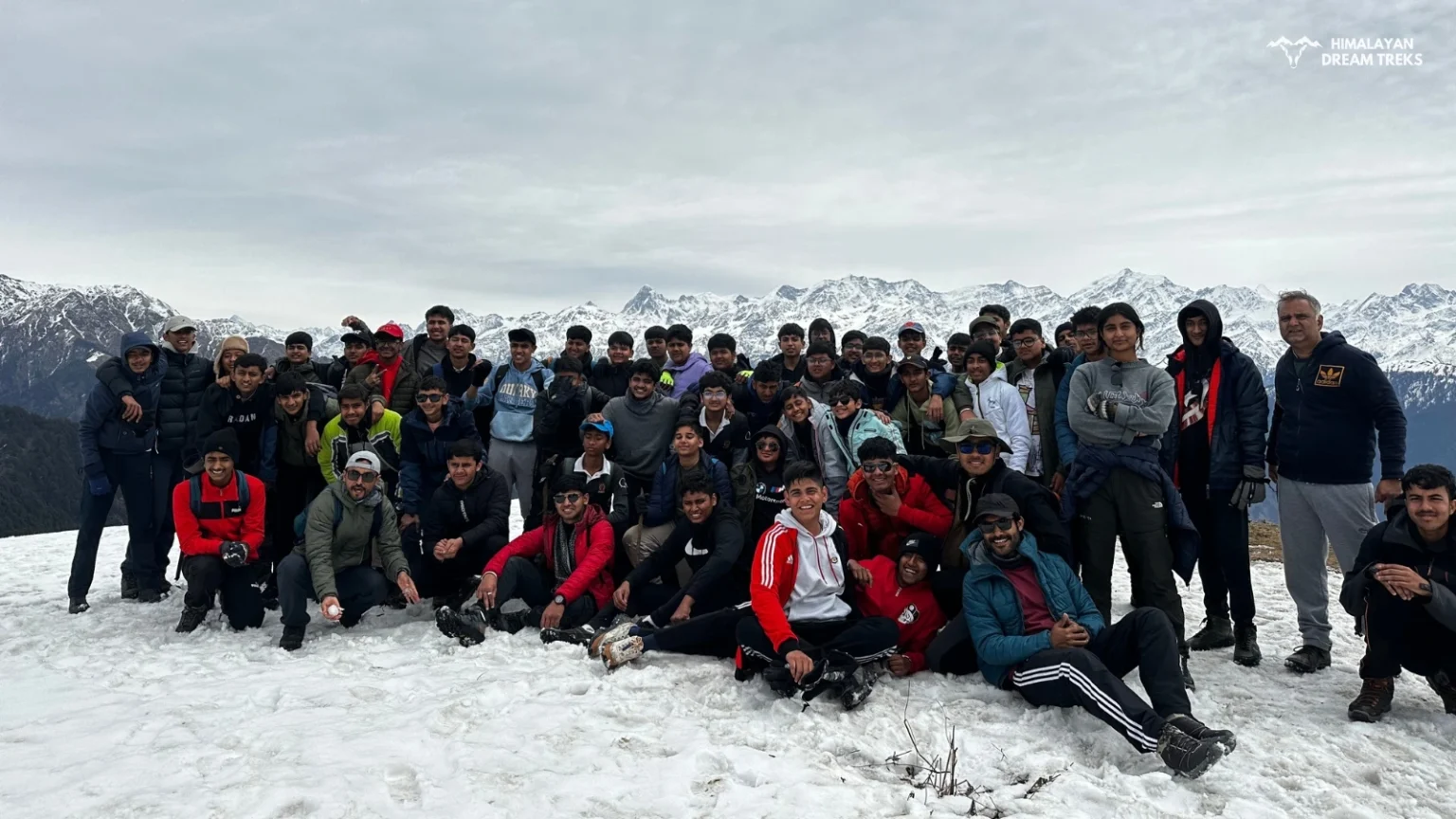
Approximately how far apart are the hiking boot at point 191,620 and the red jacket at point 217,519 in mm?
582

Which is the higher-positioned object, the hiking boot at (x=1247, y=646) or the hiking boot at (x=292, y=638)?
the hiking boot at (x=1247, y=646)

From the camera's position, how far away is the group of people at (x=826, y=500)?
19.5 feet

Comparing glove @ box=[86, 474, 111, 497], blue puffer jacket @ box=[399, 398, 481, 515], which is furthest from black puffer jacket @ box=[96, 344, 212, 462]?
blue puffer jacket @ box=[399, 398, 481, 515]

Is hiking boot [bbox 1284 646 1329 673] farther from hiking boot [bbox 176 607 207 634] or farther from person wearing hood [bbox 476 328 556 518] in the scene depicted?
hiking boot [bbox 176 607 207 634]

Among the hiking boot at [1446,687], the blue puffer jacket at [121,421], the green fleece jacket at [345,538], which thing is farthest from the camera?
the blue puffer jacket at [121,421]

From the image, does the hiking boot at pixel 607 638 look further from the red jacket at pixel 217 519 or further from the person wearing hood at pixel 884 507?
the red jacket at pixel 217 519

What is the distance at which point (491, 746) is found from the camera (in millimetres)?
5258

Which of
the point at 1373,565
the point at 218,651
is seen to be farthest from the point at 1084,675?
the point at 218,651

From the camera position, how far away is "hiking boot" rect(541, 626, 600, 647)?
746cm

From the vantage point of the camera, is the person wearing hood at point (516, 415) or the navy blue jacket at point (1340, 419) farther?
the person wearing hood at point (516, 415)

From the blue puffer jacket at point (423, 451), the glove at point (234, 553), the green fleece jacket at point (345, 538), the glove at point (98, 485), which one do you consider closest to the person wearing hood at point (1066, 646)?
the green fleece jacket at point (345, 538)

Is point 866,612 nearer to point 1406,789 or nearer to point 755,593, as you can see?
point 755,593

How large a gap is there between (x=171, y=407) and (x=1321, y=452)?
1190cm

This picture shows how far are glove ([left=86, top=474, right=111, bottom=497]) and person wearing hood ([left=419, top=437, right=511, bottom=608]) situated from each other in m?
3.87
